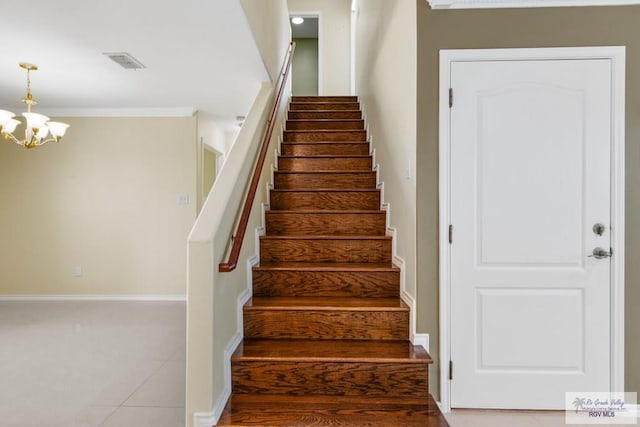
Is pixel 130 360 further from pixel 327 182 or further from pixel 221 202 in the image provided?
pixel 327 182

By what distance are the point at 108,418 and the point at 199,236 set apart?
4.07 ft

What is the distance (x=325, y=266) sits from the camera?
245 centimetres

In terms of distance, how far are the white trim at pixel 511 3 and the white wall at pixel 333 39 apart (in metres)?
4.71

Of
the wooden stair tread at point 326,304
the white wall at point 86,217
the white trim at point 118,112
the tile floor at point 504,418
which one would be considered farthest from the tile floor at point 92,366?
the white trim at point 118,112

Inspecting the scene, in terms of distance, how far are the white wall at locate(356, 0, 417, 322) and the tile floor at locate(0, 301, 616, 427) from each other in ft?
3.78

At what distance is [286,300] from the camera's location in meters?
2.25

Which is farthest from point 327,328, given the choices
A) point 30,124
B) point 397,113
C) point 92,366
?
point 30,124

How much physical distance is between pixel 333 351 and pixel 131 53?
2.73 m

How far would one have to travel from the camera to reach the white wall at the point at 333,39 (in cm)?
650

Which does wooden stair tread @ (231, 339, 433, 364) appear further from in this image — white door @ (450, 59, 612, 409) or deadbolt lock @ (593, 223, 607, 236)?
deadbolt lock @ (593, 223, 607, 236)

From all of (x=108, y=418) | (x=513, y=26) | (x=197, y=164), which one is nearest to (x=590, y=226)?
(x=513, y=26)

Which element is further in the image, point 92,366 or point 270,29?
point 270,29

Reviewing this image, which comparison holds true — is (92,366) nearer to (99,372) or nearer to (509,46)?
(99,372)

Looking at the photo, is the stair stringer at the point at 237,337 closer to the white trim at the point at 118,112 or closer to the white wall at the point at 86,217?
the white wall at the point at 86,217
